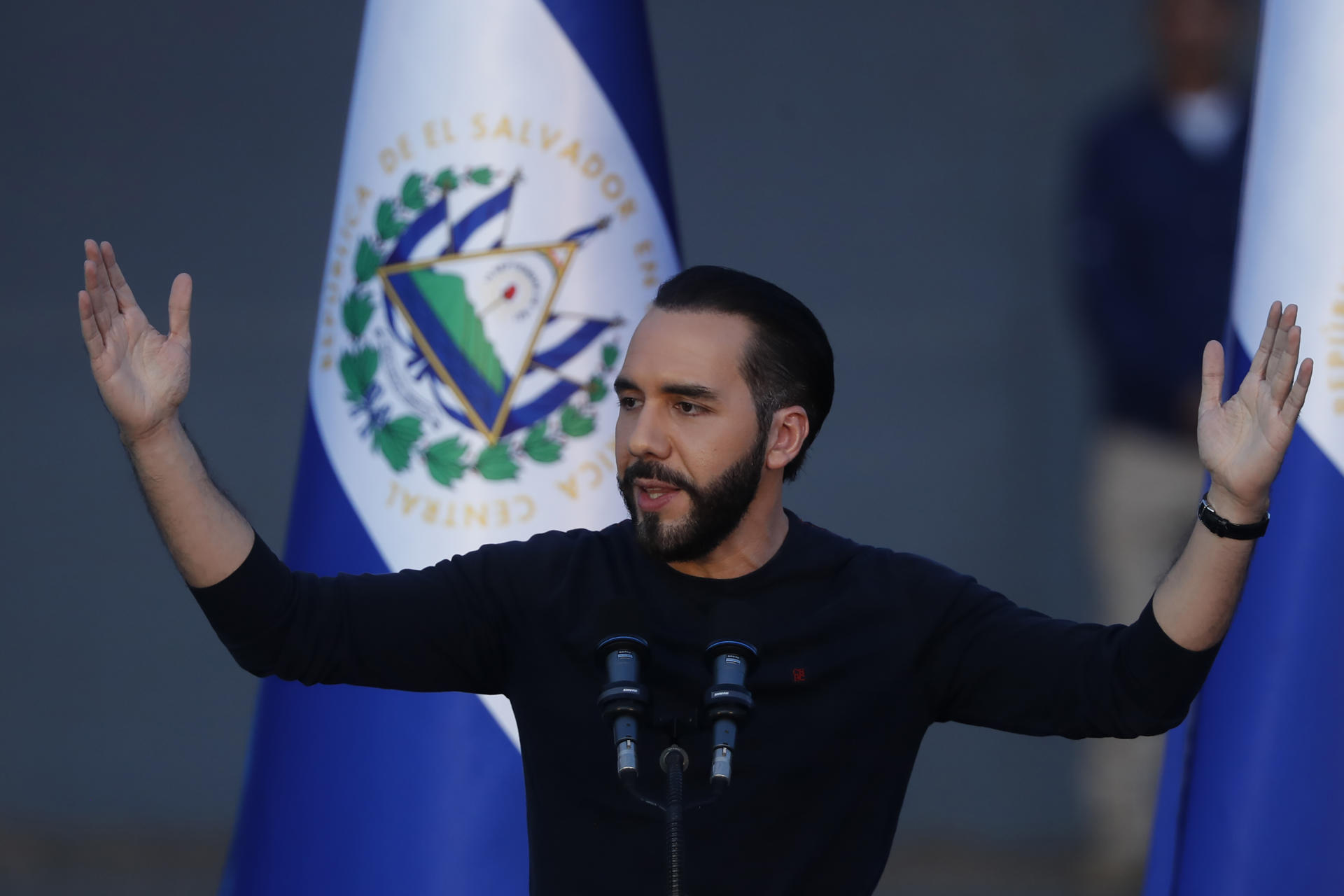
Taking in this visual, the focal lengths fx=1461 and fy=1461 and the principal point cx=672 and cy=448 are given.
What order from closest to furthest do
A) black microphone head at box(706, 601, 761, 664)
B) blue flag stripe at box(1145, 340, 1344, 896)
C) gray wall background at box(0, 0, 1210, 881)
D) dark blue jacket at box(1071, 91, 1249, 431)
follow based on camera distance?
black microphone head at box(706, 601, 761, 664) → blue flag stripe at box(1145, 340, 1344, 896) → dark blue jacket at box(1071, 91, 1249, 431) → gray wall background at box(0, 0, 1210, 881)

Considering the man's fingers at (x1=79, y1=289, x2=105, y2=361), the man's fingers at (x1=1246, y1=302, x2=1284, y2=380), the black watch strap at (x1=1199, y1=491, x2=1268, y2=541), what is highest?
the man's fingers at (x1=1246, y1=302, x2=1284, y2=380)

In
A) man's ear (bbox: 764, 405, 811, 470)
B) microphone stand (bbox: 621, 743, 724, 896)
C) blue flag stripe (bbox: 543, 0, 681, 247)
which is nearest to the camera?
microphone stand (bbox: 621, 743, 724, 896)

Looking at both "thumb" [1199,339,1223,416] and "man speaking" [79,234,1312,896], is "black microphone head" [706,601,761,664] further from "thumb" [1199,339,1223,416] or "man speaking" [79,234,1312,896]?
"thumb" [1199,339,1223,416]

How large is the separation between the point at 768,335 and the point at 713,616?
40 cm

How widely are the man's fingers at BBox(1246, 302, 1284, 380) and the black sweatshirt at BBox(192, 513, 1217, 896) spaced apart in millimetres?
304

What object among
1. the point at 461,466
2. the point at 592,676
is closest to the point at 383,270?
the point at 461,466

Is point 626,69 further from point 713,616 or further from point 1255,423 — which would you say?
point 1255,423

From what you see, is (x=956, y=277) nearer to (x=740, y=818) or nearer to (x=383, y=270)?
(x=383, y=270)

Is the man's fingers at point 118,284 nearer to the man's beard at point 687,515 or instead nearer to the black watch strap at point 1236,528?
the man's beard at point 687,515

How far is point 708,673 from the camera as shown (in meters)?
1.67

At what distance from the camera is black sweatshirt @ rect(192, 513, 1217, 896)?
5.23 feet

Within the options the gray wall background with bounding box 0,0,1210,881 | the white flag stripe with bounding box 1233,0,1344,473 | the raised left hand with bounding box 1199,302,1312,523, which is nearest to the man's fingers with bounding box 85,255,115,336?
the raised left hand with bounding box 1199,302,1312,523

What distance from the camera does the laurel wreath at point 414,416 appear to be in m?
2.39

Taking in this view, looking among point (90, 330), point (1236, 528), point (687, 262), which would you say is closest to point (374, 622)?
point (90, 330)
